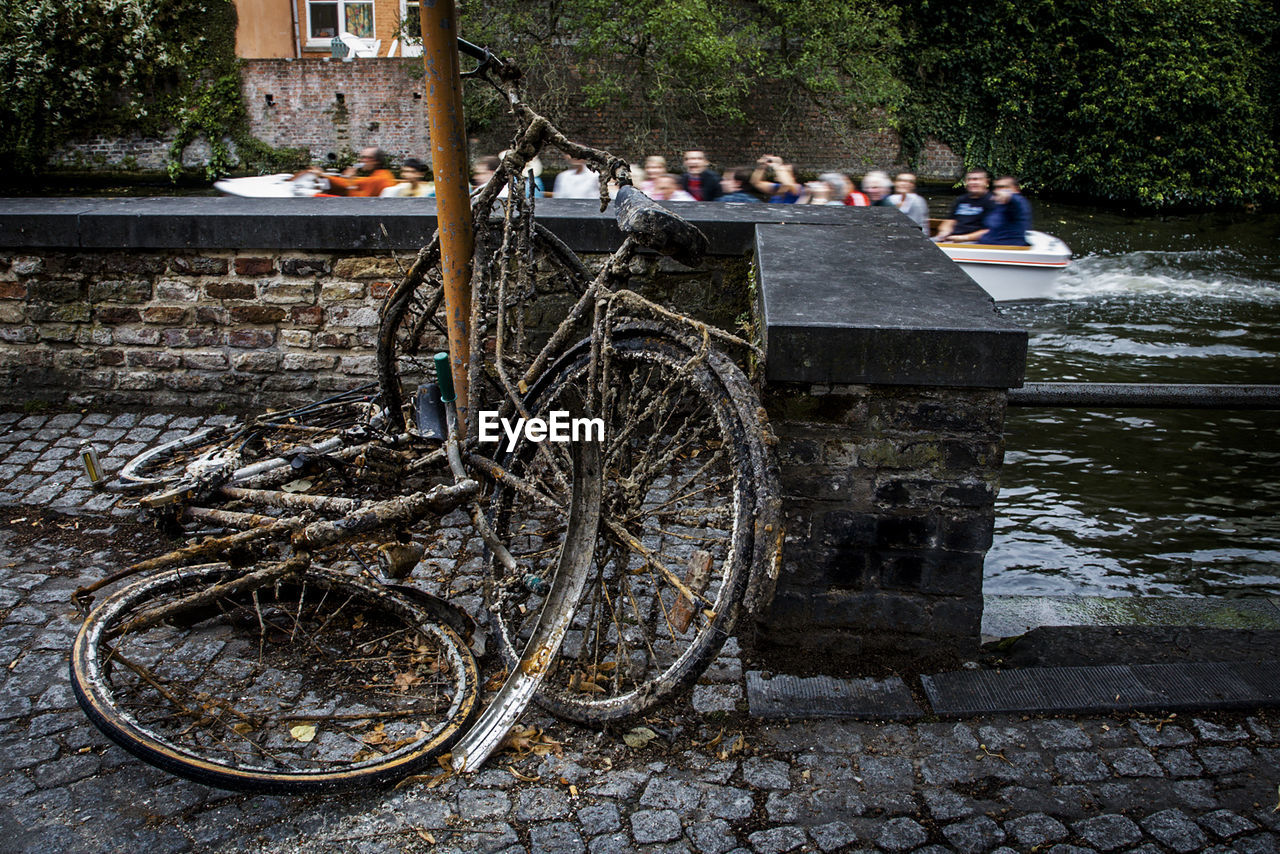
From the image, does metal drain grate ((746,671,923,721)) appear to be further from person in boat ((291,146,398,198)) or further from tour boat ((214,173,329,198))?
tour boat ((214,173,329,198))

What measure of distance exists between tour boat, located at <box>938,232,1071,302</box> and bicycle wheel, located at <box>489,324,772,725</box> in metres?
8.90

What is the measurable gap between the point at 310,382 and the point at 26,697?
8.13 ft

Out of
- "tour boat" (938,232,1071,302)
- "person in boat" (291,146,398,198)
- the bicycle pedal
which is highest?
"person in boat" (291,146,398,198)

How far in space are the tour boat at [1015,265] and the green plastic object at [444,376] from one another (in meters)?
8.81

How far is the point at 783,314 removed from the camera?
2.82 meters

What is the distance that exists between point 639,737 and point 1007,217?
981 centimetres

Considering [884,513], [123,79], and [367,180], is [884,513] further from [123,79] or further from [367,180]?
[123,79]

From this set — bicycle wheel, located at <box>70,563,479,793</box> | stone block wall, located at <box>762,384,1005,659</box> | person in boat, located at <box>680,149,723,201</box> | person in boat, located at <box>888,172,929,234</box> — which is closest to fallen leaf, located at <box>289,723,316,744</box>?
bicycle wheel, located at <box>70,563,479,793</box>

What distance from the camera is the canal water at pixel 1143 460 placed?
205 inches

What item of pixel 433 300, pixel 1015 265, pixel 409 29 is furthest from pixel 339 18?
pixel 433 300

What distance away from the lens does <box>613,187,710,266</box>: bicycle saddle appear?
2.59 meters

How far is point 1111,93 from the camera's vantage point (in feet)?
A: 71.3

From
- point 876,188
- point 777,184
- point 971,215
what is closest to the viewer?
point 971,215

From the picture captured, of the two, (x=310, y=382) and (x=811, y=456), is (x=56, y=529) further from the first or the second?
(x=811, y=456)
